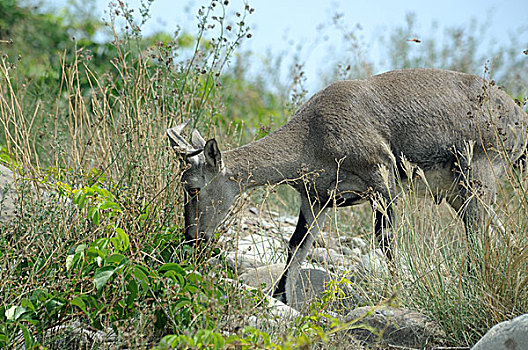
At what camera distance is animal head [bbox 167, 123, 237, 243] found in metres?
5.14

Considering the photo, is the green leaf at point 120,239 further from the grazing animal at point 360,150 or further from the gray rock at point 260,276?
the gray rock at point 260,276

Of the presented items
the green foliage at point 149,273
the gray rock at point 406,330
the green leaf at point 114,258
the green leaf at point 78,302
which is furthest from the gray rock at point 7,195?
the gray rock at point 406,330

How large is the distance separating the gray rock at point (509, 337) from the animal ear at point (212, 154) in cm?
251

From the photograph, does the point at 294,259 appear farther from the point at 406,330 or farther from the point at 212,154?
the point at 406,330

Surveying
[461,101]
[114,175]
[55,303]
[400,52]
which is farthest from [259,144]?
[400,52]

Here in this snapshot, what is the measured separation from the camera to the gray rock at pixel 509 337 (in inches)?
126

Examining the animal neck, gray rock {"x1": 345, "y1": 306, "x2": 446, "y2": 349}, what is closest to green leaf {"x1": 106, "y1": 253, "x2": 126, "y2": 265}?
gray rock {"x1": 345, "y1": 306, "x2": 446, "y2": 349}

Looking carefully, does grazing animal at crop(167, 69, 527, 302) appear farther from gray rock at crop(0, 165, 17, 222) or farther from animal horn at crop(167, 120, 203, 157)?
gray rock at crop(0, 165, 17, 222)

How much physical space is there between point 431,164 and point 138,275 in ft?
10.9

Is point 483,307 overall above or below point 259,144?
below

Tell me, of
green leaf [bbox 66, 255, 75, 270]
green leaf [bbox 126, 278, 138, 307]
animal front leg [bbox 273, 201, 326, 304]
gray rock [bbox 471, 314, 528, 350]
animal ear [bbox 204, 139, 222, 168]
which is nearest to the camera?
gray rock [bbox 471, 314, 528, 350]

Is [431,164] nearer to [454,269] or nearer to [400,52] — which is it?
[454,269]

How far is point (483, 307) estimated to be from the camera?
162 inches

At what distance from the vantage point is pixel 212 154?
516 centimetres
